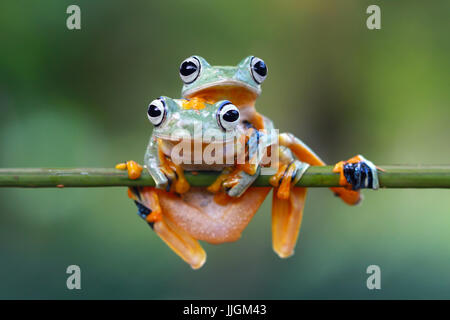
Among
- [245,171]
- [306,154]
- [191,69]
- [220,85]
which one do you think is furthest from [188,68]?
[306,154]

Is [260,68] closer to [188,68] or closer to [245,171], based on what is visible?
[188,68]

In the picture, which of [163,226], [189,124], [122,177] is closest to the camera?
[189,124]

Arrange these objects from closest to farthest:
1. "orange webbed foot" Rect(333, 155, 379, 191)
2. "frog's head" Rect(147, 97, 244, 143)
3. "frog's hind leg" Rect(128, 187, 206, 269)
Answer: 1. "frog's head" Rect(147, 97, 244, 143)
2. "orange webbed foot" Rect(333, 155, 379, 191)
3. "frog's hind leg" Rect(128, 187, 206, 269)

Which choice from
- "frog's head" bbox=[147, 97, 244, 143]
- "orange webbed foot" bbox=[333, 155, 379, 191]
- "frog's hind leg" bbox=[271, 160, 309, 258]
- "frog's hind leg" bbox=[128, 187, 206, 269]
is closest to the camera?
"frog's head" bbox=[147, 97, 244, 143]

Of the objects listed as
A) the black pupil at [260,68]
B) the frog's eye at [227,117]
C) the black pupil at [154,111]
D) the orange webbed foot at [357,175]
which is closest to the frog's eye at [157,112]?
the black pupil at [154,111]

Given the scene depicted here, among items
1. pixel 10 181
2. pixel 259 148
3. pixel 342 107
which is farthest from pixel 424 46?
pixel 10 181

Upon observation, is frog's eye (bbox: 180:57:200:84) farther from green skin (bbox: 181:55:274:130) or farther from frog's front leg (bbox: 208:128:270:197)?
frog's front leg (bbox: 208:128:270:197)

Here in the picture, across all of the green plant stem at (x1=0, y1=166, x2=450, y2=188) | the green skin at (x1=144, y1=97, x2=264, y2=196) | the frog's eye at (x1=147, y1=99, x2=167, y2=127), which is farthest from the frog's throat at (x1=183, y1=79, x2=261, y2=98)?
the green plant stem at (x1=0, y1=166, x2=450, y2=188)

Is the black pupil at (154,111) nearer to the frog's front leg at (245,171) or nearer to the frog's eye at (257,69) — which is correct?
the frog's front leg at (245,171)
